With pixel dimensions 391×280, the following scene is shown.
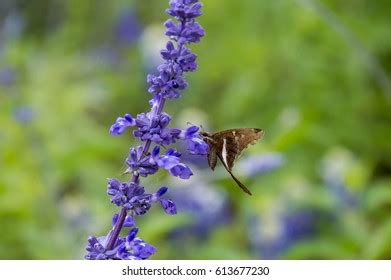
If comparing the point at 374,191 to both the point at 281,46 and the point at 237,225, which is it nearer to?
the point at 237,225

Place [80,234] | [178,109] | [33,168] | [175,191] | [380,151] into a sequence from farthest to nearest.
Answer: [178,109], [380,151], [33,168], [175,191], [80,234]

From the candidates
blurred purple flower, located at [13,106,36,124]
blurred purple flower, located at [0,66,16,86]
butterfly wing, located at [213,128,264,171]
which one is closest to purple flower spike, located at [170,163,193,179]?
butterfly wing, located at [213,128,264,171]

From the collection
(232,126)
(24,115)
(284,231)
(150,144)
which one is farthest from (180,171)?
(232,126)

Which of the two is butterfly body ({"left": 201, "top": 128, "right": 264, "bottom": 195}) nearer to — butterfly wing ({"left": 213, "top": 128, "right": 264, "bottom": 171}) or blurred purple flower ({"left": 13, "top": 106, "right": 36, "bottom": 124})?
butterfly wing ({"left": 213, "top": 128, "right": 264, "bottom": 171})

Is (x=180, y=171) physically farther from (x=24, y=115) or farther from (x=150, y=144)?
(x=24, y=115)

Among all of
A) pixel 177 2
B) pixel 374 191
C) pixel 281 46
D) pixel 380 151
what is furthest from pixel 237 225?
pixel 177 2

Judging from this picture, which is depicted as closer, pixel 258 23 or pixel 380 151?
pixel 380 151

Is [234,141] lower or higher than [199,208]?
lower
